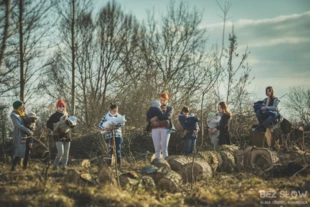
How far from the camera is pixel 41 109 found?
1602cm

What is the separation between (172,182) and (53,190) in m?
2.00

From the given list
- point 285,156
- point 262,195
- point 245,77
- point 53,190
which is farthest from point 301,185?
point 245,77

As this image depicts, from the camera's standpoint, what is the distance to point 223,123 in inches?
406

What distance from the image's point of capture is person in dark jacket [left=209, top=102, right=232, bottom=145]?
10305mm

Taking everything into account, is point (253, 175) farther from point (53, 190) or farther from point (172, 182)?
point (53, 190)

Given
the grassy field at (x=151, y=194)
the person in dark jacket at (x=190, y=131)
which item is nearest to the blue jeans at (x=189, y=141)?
the person in dark jacket at (x=190, y=131)

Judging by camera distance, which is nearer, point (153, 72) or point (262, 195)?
point (262, 195)

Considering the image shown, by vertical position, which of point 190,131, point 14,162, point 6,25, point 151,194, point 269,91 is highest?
point 6,25

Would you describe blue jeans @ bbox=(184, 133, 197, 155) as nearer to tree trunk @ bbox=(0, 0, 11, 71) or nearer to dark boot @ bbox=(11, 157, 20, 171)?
dark boot @ bbox=(11, 157, 20, 171)

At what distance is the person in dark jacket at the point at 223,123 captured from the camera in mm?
10305

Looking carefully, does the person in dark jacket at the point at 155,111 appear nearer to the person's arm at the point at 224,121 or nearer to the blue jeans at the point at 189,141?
the blue jeans at the point at 189,141

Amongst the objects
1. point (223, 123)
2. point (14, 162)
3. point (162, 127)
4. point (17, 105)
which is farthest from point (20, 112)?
point (223, 123)

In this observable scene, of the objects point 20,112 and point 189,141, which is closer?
point 20,112

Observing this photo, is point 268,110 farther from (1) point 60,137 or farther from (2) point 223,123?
(1) point 60,137
